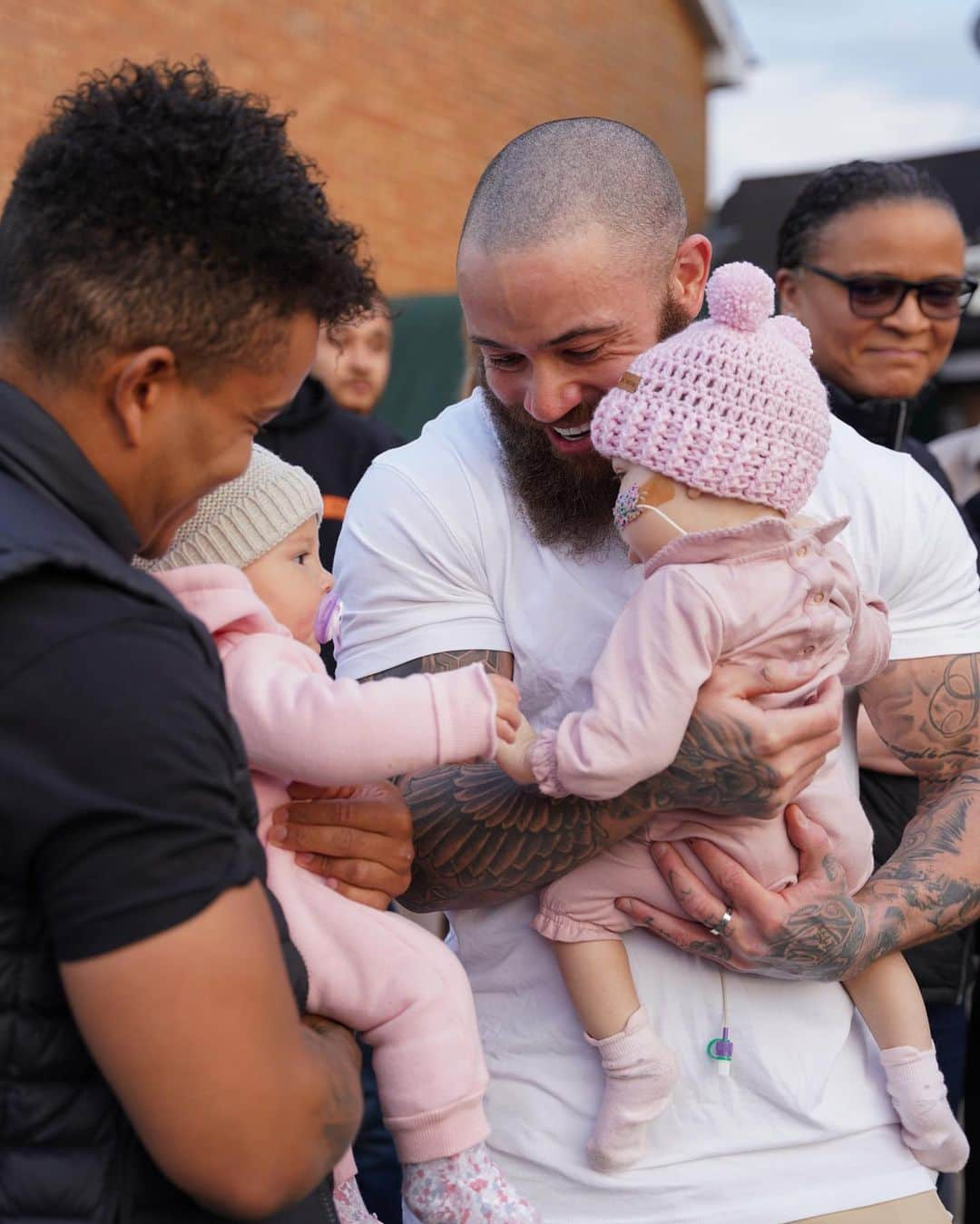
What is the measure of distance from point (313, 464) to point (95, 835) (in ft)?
11.7

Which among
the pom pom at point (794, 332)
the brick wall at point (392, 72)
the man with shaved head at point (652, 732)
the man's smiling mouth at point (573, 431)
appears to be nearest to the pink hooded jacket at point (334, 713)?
the man with shaved head at point (652, 732)

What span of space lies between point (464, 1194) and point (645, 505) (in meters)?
1.07

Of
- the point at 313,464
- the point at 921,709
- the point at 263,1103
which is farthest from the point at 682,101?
the point at 263,1103

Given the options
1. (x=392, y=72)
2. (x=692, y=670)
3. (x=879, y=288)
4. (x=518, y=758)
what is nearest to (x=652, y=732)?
(x=692, y=670)

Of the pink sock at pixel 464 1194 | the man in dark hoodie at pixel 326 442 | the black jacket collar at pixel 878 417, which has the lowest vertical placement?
the man in dark hoodie at pixel 326 442

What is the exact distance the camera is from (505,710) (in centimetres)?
195

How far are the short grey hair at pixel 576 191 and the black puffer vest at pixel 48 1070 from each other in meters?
1.32

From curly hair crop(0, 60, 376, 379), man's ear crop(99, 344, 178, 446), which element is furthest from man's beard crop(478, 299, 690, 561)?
man's ear crop(99, 344, 178, 446)

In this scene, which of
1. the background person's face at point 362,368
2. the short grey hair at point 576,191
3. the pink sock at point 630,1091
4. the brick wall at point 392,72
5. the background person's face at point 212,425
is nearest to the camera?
the background person's face at point 212,425

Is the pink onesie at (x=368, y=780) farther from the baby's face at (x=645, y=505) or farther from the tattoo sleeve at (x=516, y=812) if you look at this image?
the baby's face at (x=645, y=505)

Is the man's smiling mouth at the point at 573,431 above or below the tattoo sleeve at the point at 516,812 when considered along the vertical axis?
above

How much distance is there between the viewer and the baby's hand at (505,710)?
1.94m

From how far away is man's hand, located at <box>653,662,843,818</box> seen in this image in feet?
7.24

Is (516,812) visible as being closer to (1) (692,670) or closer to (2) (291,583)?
(1) (692,670)
